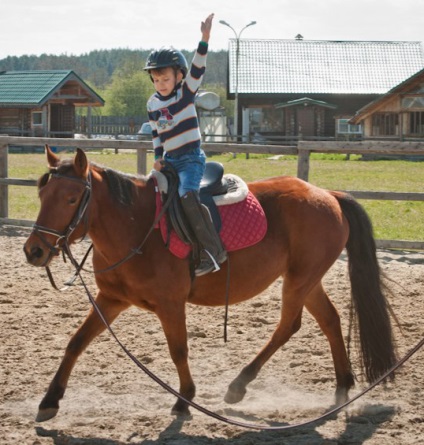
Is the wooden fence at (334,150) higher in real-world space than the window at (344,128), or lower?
lower

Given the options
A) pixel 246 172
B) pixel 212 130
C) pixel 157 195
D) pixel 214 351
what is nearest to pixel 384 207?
pixel 246 172

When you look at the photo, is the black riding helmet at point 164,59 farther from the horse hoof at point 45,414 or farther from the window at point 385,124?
the window at point 385,124

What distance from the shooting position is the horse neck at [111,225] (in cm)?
463

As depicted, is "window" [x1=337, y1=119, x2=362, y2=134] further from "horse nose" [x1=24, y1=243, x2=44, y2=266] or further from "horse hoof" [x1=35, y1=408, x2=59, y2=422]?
"horse nose" [x1=24, y1=243, x2=44, y2=266]

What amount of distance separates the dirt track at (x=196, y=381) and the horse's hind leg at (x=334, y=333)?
10cm

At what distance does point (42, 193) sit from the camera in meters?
4.37

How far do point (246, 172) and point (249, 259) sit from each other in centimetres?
2018

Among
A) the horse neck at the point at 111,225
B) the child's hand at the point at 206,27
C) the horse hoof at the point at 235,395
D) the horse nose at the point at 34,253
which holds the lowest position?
the horse hoof at the point at 235,395

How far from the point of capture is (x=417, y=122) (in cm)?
3944

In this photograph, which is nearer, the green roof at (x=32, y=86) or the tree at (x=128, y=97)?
the green roof at (x=32, y=86)

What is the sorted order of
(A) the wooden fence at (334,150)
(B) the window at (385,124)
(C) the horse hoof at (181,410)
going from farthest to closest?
(B) the window at (385,124), (A) the wooden fence at (334,150), (C) the horse hoof at (181,410)

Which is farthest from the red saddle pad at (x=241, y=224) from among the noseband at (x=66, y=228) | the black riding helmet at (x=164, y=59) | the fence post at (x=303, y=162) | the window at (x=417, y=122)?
the window at (x=417, y=122)

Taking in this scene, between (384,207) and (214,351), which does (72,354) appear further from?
(384,207)

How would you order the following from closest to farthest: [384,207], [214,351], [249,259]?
[249,259]
[214,351]
[384,207]
